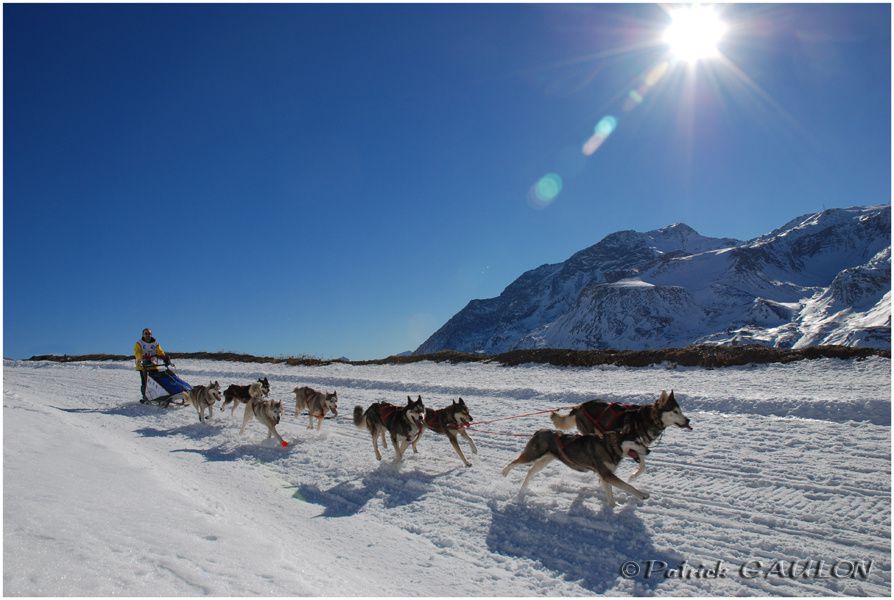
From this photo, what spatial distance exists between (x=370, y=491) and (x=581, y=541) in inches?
116

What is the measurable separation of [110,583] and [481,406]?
976cm

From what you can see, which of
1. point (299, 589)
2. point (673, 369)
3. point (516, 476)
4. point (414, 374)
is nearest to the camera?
point (299, 589)

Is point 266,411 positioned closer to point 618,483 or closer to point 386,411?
point 386,411

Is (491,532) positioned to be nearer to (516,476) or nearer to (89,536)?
(516,476)

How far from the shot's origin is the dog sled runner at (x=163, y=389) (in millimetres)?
13117

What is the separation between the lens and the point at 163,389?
13539mm

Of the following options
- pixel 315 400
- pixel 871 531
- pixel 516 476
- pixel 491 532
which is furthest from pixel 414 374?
pixel 871 531

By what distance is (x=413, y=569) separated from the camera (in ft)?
14.3

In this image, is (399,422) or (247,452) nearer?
(399,422)

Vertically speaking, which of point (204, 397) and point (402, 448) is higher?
point (204, 397)

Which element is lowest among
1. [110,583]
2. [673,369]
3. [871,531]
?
[871,531]

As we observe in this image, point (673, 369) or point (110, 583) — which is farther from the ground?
point (673, 369)

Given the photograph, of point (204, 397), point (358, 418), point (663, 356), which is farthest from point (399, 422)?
point (663, 356)

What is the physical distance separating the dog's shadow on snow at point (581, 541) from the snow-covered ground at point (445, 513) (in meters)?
0.02
